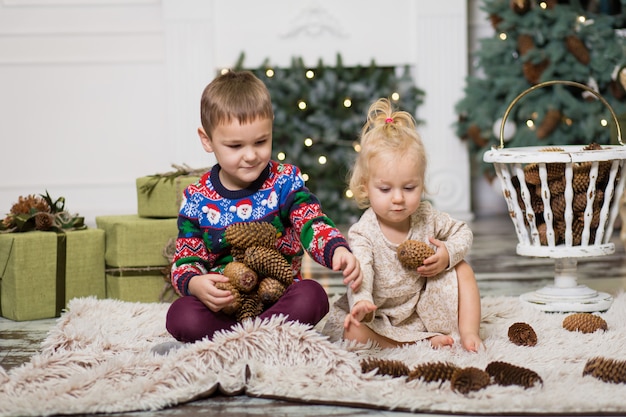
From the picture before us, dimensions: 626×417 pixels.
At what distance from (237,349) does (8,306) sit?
106 centimetres

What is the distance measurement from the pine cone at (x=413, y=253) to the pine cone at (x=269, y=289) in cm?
29

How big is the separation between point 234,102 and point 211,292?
417 mm

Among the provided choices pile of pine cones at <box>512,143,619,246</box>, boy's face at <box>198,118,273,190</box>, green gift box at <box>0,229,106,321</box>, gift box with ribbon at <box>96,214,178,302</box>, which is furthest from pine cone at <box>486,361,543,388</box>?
green gift box at <box>0,229,106,321</box>

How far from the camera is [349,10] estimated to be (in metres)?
4.45

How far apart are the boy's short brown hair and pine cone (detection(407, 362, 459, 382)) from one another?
0.65 meters

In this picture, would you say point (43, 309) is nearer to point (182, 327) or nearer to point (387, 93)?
point (182, 327)

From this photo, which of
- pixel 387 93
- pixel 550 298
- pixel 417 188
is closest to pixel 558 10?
pixel 387 93

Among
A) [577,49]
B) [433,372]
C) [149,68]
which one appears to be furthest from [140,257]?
[577,49]

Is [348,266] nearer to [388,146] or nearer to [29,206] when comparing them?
[388,146]

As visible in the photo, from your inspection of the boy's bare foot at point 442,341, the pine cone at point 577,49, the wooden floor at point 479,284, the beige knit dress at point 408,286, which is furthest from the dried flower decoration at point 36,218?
the pine cone at point 577,49

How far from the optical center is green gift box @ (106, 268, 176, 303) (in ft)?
8.07

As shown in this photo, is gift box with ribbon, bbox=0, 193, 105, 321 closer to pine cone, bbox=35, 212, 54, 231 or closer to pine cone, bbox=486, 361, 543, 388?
pine cone, bbox=35, 212, 54, 231

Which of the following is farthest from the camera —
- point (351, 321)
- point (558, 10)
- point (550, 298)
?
point (558, 10)

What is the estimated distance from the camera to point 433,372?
4.91 feet
